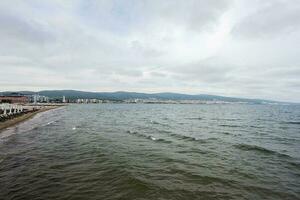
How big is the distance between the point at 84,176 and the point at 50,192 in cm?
239

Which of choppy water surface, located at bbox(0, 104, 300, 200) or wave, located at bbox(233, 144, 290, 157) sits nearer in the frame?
choppy water surface, located at bbox(0, 104, 300, 200)

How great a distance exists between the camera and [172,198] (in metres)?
10.2

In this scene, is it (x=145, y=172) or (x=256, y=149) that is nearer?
(x=145, y=172)

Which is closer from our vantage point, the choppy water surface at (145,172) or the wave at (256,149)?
the choppy water surface at (145,172)

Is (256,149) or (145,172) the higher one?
(256,149)

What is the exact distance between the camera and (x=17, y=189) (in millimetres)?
10688

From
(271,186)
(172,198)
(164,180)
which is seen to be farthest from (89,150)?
(271,186)

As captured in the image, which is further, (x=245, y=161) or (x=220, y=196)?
(x=245, y=161)

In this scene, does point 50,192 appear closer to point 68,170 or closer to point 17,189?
point 17,189

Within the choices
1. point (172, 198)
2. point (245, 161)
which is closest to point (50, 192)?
point (172, 198)

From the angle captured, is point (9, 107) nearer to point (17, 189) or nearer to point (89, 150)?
point (89, 150)

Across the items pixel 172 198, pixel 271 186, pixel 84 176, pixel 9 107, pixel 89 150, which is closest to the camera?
pixel 172 198

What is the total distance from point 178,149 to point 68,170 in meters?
9.27

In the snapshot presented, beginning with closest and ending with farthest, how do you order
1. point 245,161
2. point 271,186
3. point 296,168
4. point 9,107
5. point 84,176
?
1. point 271,186
2. point 84,176
3. point 296,168
4. point 245,161
5. point 9,107
